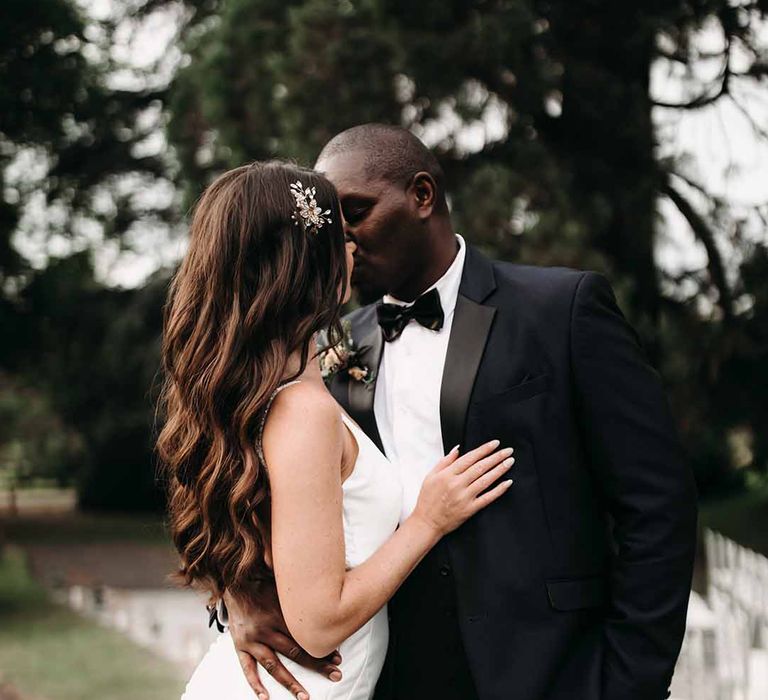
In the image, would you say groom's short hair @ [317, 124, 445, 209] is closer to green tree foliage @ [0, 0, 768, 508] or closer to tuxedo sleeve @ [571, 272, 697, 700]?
tuxedo sleeve @ [571, 272, 697, 700]

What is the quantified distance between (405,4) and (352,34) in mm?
643

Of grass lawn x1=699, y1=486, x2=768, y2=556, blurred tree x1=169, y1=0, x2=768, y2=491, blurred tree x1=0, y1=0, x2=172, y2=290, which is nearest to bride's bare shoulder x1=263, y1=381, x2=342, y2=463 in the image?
blurred tree x1=169, y1=0, x2=768, y2=491

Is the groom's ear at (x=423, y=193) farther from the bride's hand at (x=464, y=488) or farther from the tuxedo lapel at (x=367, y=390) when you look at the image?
the bride's hand at (x=464, y=488)

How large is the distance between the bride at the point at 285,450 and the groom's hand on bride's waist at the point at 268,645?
0.03 metres

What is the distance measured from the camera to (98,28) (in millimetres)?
15547

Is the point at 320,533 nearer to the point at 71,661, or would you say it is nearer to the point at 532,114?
the point at 532,114

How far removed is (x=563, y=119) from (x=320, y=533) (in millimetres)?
7451

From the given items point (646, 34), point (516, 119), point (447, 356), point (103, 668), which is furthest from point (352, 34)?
point (447, 356)

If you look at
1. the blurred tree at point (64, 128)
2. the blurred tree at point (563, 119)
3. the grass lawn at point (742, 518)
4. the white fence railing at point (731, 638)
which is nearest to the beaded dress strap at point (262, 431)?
the white fence railing at point (731, 638)

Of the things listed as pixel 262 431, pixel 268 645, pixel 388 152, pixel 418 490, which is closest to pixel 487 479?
pixel 418 490

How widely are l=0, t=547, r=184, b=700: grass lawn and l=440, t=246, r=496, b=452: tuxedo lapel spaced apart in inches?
239

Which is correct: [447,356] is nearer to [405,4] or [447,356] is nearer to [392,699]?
[392,699]

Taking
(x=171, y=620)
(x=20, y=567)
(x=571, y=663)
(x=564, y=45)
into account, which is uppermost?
(x=564, y=45)

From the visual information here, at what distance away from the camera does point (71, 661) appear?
9578 millimetres
